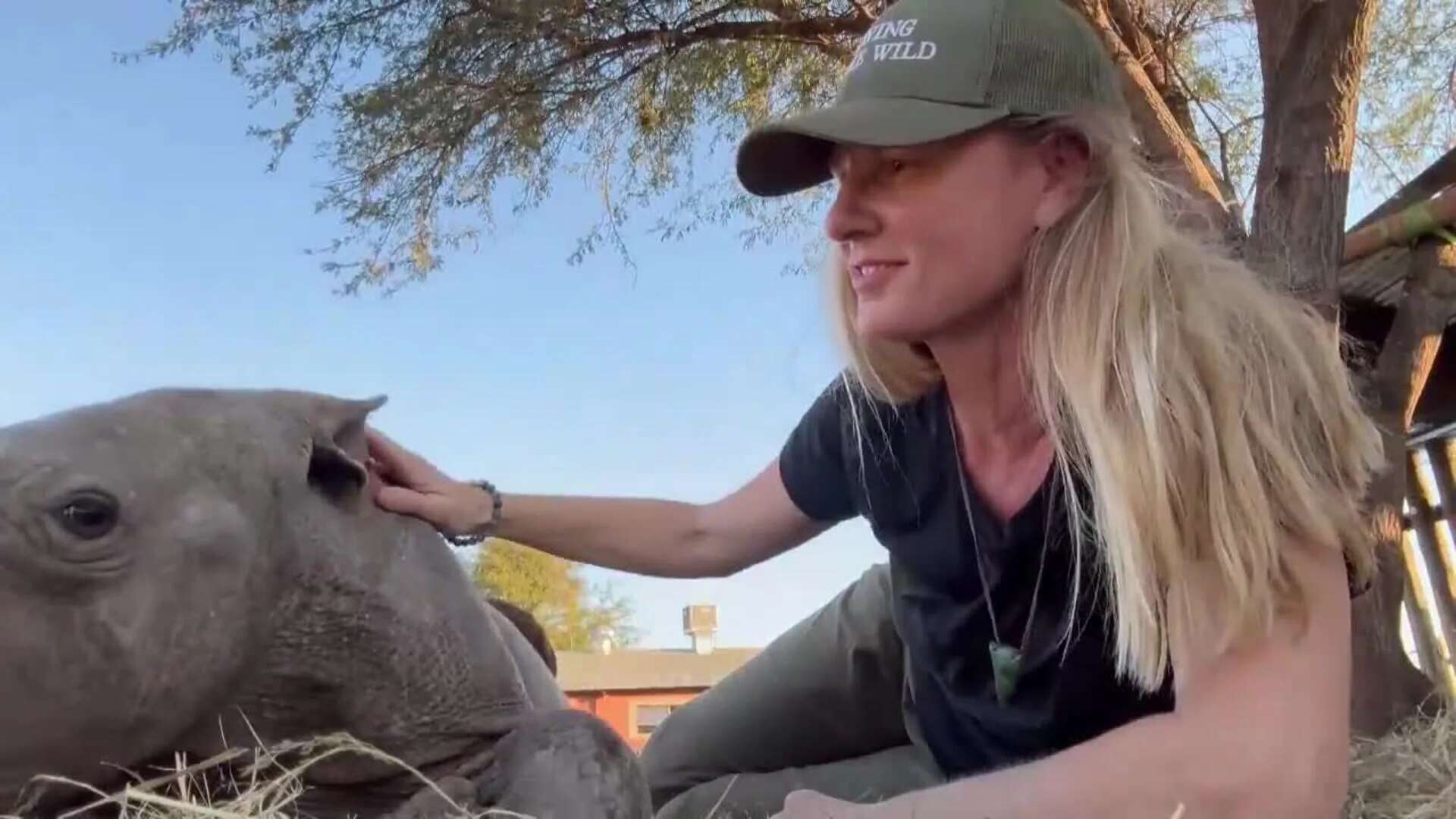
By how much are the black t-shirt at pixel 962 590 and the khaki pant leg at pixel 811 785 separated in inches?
8.9

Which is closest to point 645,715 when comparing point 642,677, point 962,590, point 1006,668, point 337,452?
point 642,677

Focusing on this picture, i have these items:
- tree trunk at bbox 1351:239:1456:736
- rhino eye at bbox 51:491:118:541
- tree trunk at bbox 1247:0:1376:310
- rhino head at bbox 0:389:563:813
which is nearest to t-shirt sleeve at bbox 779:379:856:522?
rhino head at bbox 0:389:563:813

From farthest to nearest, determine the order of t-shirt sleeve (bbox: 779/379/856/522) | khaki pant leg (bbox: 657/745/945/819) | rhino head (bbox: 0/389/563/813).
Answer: khaki pant leg (bbox: 657/745/945/819)
t-shirt sleeve (bbox: 779/379/856/522)
rhino head (bbox: 0/389/563/813)

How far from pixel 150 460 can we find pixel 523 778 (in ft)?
1.87

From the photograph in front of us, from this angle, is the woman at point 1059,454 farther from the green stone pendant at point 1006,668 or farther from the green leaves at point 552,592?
the green leaves at point 552,592

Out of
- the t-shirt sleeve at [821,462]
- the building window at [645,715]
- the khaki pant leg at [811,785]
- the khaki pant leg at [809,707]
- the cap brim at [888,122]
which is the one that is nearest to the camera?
the cap brim at [888,122]

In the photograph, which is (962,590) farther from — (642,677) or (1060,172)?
(642,677)

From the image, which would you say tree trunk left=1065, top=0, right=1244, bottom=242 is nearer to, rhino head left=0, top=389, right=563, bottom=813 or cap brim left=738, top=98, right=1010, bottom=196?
cap brim left=738, top=98, right=1010, bottom=196

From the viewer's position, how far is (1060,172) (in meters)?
2.20

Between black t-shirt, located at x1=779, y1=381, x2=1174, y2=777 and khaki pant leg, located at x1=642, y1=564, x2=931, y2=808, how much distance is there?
0.36 m

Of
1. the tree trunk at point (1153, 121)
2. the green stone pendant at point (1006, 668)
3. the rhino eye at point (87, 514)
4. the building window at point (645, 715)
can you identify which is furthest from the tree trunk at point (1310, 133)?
the building window at point (645, 715)

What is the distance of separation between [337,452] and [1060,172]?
1093 millimetres

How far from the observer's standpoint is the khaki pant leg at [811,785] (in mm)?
2918

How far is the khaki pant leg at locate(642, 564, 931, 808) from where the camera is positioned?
10.3ft
